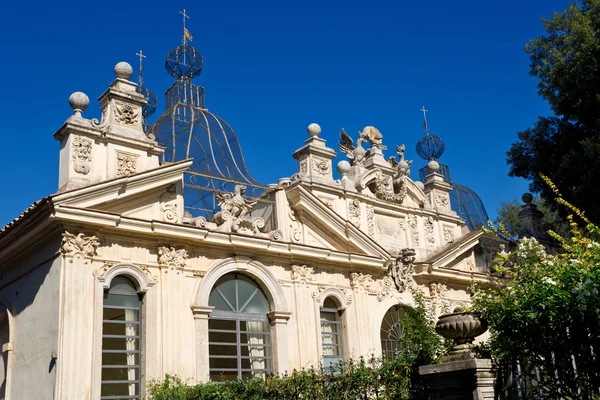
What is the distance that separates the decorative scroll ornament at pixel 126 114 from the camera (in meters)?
15.1

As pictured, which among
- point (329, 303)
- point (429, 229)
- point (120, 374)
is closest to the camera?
point (120, 374)

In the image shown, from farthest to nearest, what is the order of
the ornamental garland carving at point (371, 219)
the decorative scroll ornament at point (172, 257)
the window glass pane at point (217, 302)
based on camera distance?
the ornamental garland carving at point (371, 219) < the window glass pane at point (217, 302) < the decorative scroll ornament at point (172, 257)

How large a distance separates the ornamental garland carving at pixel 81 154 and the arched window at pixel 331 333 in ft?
24.0

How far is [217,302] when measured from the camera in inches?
609

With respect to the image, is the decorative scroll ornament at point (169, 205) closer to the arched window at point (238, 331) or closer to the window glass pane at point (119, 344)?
the arched window at point (238, 331)

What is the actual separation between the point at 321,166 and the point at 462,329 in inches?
424

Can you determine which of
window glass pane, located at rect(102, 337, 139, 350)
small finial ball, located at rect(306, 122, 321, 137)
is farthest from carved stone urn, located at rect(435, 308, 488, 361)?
small finial ball, located at rect(306, 122, 321, 137)

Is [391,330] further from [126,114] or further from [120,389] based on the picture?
[126,114]

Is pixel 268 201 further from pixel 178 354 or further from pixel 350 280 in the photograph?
pixel 178 354

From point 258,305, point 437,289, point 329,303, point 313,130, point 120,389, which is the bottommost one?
point 120,389

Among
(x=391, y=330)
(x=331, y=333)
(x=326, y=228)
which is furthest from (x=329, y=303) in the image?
(x=391, y=330)

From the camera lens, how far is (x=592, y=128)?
1830 cm

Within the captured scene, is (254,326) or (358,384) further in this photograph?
(254,326)

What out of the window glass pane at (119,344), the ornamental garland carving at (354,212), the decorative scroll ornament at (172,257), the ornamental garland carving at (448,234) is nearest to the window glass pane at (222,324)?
the decorative scroll ornament at (172,257)
